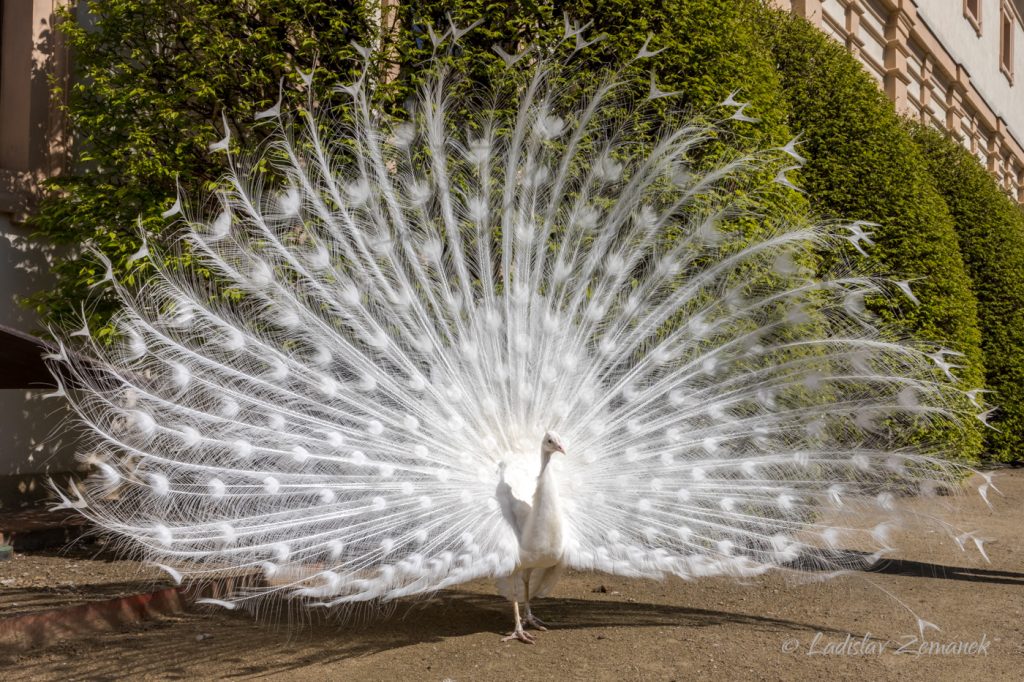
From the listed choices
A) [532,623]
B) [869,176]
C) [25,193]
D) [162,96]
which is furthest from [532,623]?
[869,176]

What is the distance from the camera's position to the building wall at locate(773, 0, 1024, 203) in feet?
55.6

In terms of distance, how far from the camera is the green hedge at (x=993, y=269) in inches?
494

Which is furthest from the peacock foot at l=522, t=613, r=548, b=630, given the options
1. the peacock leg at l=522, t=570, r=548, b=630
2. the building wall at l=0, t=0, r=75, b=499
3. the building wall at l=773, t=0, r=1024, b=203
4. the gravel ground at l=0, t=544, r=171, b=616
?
the building wall at l=773, t=0, r=1024, b=203

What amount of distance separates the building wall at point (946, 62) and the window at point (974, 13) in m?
0.05

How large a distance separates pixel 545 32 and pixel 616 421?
3008 millimetres

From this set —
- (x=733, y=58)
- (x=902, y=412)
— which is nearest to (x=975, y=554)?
(x=902, y=412)

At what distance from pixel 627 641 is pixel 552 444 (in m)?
1.18

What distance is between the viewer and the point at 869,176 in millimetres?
9922

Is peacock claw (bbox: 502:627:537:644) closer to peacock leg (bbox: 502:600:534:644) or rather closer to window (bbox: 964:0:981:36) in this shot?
peacock leg (bbox: 502:600:534:644)

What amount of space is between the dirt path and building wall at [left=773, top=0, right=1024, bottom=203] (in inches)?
417

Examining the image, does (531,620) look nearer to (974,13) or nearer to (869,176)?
(869,176)

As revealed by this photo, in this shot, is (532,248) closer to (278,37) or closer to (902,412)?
(902,412)

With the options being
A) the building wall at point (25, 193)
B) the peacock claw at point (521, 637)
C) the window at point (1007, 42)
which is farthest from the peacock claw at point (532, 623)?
the window at point (1007, 42)

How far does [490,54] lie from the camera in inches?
251
